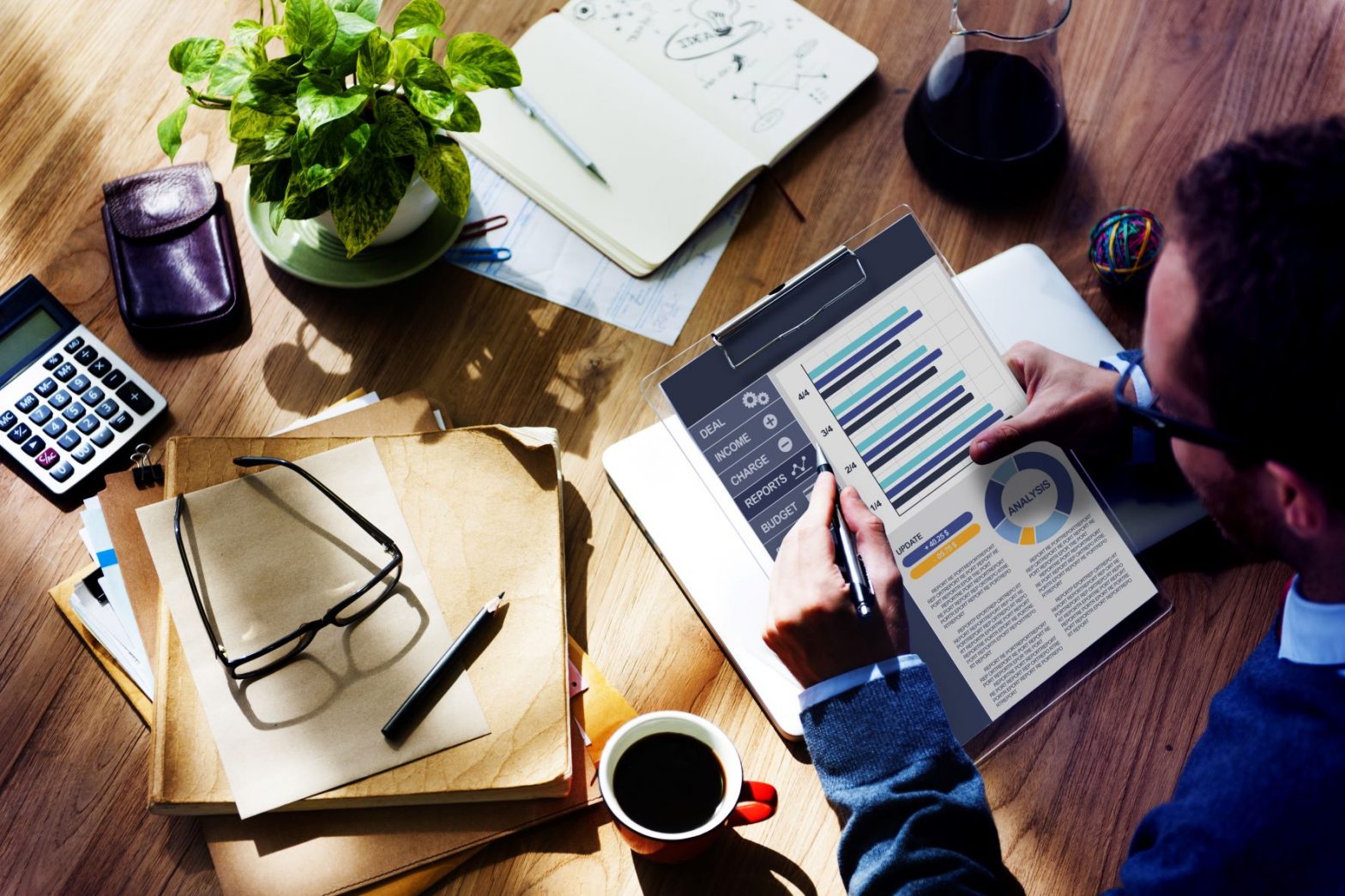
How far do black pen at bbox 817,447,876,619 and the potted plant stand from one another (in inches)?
16.3

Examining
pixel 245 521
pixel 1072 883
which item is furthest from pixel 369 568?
pixel 1072 883

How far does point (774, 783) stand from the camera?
838mm

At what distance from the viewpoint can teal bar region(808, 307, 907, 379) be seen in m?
0.85

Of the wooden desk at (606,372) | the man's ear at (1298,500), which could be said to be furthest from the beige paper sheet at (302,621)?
the man's ear at (1298,500)

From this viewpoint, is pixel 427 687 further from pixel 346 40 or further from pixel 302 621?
pixel 346 40

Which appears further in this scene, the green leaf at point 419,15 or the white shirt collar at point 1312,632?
the green leaf at point 419,15

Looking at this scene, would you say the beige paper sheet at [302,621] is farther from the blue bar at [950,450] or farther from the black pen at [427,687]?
the blue bar at [950,450]

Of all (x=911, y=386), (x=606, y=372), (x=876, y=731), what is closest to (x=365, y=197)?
(x=606, y=372)

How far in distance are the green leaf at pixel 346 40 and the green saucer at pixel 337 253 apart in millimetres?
219

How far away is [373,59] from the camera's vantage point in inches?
30.4

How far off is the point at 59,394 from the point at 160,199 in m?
0.22

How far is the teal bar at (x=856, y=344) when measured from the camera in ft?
2.77

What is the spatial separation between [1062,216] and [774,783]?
0.65 m

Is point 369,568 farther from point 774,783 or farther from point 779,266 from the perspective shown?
point 779,266
